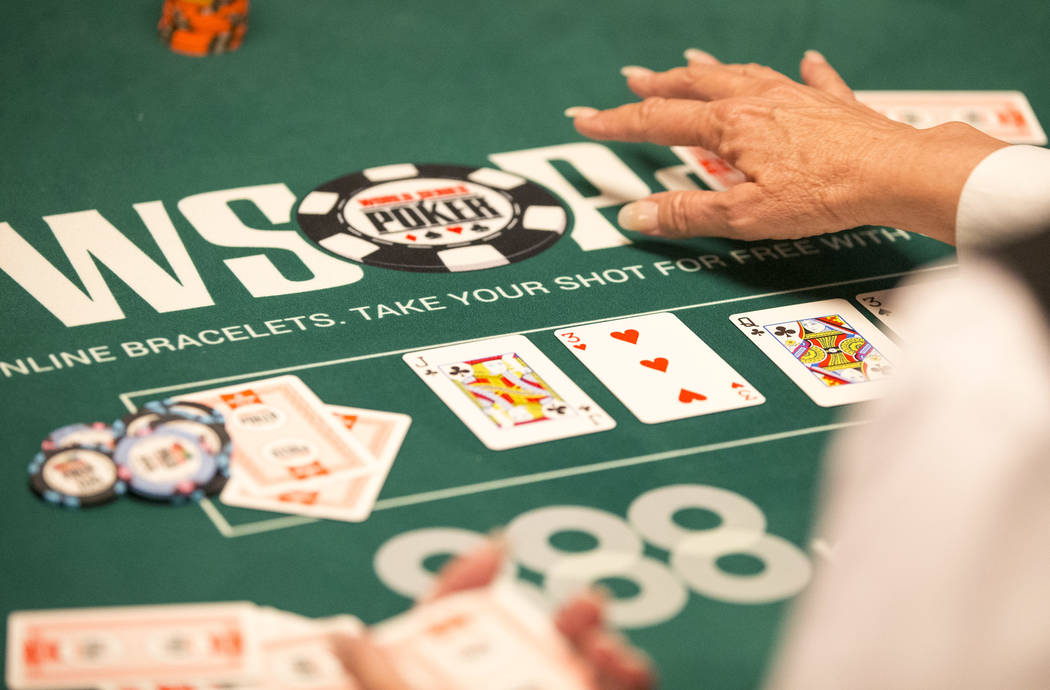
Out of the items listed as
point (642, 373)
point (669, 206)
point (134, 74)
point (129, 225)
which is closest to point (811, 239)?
point (669, 206)

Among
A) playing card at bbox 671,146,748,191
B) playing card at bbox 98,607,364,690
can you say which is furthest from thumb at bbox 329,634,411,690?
playing card at bbox 671,146,748,191

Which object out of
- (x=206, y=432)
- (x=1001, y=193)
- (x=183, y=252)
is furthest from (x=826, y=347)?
(x=183, y=252)

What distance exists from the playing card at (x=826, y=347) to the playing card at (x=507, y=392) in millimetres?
352

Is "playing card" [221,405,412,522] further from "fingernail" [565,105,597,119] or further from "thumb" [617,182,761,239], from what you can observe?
"fingernail" [565,105,597,119]

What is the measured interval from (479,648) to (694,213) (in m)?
1.22

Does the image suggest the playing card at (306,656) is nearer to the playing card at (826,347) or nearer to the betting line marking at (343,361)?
the betting line marking at (343,361)

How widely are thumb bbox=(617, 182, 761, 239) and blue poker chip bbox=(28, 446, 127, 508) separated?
1.07 meters

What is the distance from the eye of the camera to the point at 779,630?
1.59m

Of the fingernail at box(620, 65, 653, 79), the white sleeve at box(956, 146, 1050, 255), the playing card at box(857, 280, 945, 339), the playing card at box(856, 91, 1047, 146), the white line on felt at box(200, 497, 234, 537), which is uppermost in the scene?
the playing card at box(856, 91, 1047, 146)

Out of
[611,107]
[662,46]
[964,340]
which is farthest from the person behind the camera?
[662,46]

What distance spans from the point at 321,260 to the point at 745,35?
1433 mm

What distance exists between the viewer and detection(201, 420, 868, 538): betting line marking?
168 cm

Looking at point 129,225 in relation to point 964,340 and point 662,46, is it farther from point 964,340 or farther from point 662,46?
point 964,340

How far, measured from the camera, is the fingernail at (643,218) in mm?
2389
